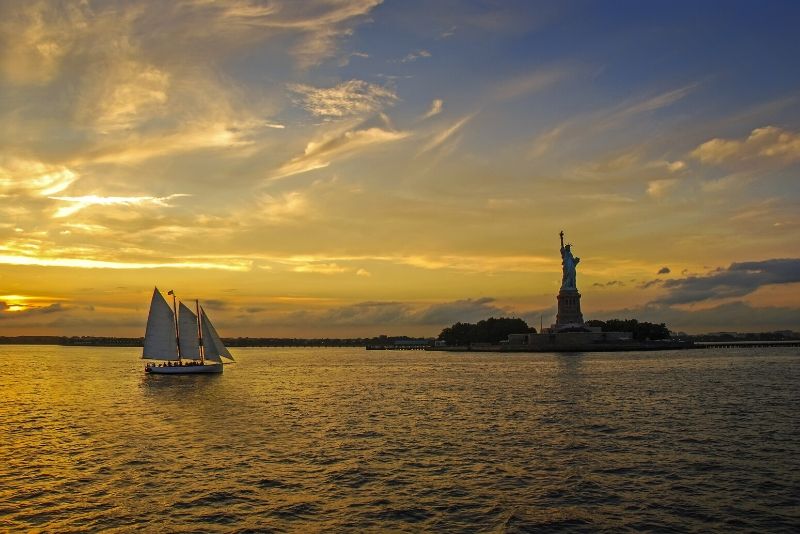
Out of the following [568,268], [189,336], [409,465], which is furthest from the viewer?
[568,268]

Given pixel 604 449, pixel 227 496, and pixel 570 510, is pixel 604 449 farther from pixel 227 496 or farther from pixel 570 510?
pixel 227 496

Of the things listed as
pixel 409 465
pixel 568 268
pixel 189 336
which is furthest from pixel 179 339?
pixel 568 268

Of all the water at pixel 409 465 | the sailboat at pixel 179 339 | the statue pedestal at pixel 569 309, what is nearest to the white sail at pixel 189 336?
the sailboat at pixel 179 339

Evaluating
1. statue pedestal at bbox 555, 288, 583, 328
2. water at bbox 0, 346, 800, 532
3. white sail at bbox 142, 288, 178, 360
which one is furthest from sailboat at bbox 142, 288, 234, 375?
Answer: statue pedestal at bbox 555, 288, 583, 328

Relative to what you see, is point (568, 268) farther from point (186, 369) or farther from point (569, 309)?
point (186, 369)

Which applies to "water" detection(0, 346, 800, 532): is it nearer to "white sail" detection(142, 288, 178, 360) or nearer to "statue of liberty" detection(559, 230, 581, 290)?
"white sail" detection(142, 288, 178, 360)

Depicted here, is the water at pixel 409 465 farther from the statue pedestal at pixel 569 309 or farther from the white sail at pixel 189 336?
the statue pedestal at pixel 569 309
